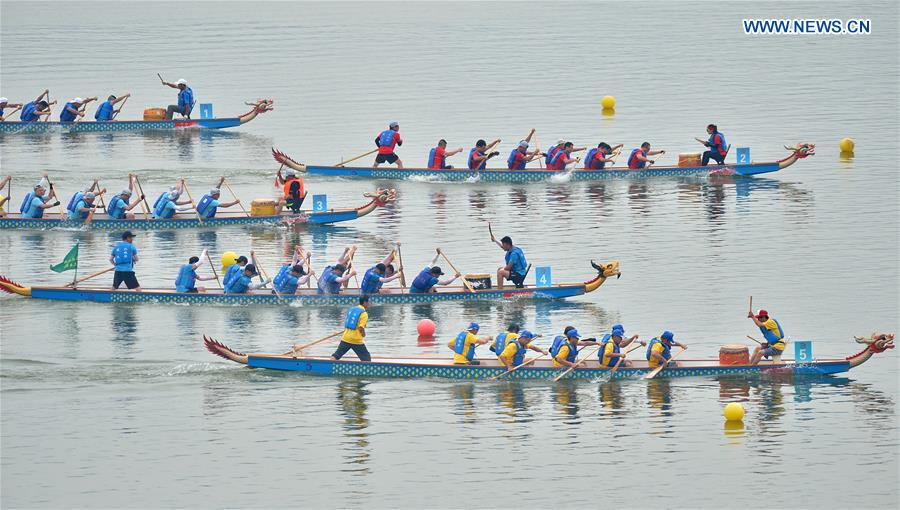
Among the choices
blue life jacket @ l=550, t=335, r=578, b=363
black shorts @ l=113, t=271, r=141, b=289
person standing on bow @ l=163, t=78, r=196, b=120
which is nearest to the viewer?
blue life jacket @ l=550, t=335, r=578, b=363

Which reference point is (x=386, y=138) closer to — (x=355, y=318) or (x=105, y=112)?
(x=105, y=112)

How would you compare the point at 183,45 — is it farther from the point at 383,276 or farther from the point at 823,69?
the point at 383,276

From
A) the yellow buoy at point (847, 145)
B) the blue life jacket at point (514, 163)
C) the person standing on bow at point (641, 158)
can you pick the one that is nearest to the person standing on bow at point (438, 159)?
the blue life jacket at point (514, 163)

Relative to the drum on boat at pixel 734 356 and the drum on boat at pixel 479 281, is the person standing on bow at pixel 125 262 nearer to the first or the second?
the drum on boat at pixel 479 281

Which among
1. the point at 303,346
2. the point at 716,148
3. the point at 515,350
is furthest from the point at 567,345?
the point at 716,148

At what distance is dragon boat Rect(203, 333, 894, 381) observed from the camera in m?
39.6

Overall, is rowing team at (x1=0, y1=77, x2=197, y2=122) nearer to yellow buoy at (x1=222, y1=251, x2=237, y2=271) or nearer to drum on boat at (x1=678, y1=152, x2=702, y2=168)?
drum on boat at (x1=678, y1=152, x2=702, y2=168)

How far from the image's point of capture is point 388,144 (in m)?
63.0

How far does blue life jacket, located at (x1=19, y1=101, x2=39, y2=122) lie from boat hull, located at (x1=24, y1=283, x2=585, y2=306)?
28451 millimetres

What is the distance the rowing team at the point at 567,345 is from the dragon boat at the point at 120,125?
35.6m

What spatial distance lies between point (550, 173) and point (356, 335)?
2414 centimetres

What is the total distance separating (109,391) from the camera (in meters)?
40.2

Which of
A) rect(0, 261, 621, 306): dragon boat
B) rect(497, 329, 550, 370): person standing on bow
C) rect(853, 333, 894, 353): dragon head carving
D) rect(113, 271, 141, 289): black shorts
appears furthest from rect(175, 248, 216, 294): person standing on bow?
rect(853, 333, 894, 353): dragon head carving

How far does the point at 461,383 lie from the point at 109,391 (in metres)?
8.10
